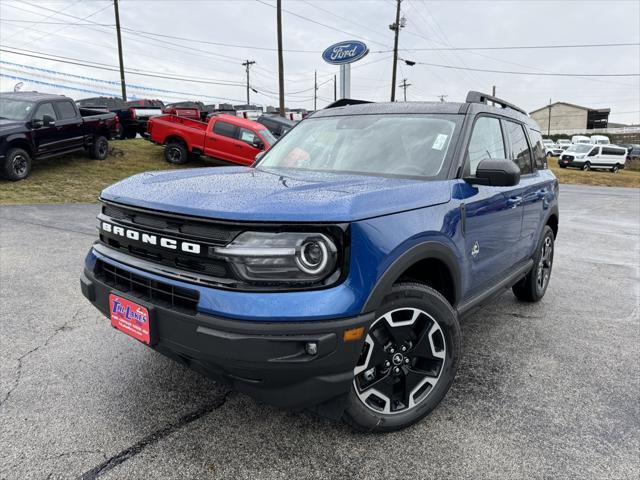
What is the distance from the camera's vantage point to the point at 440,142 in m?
3.06

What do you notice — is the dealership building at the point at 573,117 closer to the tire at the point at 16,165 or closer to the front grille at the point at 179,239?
the tire at the point at 16,165

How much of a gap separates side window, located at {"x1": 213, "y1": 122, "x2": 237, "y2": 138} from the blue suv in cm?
1168

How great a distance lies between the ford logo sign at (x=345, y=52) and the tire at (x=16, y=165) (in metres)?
11.8

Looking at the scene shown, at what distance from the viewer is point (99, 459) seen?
2246mm

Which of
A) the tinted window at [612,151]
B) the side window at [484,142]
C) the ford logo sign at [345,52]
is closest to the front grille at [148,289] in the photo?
the side window at [484,142]

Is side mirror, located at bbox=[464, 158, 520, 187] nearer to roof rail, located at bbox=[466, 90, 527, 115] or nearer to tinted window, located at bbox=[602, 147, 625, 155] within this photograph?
roof rail, located at bbox=[466, 90, 527, 115]

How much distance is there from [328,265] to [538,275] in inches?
132

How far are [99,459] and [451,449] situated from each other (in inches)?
68.0

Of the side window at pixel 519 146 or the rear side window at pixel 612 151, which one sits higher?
the side window at pixel 519 146

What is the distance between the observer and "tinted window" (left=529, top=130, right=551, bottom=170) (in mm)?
4518

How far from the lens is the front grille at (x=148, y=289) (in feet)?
6.97

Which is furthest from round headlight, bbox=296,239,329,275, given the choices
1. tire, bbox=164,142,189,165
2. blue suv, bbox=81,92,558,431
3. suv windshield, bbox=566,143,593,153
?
suv windshield, bbox=566,143,593,153

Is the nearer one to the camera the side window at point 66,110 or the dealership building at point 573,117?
the side window at point 66,110

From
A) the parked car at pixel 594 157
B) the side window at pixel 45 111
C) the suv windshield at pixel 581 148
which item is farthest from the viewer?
the suv windshield at pixel 581 148
